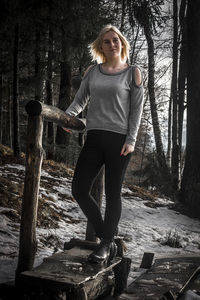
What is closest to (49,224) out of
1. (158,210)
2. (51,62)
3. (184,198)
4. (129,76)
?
(129,76)

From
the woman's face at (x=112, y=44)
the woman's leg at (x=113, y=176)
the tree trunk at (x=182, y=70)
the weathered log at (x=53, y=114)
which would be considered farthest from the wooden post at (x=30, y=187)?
the tree trunk at (x=182, y=70)

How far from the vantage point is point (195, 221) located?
8.52m

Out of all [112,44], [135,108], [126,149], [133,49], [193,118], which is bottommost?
[126,149]

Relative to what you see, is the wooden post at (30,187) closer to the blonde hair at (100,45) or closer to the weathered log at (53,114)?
the weathered log at (53,114)

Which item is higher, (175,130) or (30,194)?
(175,130)

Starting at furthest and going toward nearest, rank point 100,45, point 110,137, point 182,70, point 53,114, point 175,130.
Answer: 1. point 182,70
2. point 175,130
3. point 100,45
4. point 110,137
5. point 53,114

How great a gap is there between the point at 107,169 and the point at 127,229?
3605 millimetres

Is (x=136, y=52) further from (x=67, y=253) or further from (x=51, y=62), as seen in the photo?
(x=67, y=253)

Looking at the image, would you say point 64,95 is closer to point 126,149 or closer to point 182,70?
point 182,70

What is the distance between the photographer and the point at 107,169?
3.40 metres

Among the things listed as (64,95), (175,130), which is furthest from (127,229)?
(64,95)

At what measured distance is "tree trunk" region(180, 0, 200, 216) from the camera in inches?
353

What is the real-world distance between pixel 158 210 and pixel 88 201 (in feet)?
18.8

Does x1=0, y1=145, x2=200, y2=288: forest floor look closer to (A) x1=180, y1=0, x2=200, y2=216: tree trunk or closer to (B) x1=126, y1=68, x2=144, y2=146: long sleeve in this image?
(A) x1=180, y1=0, x2=200, y2=216: tree trunk
